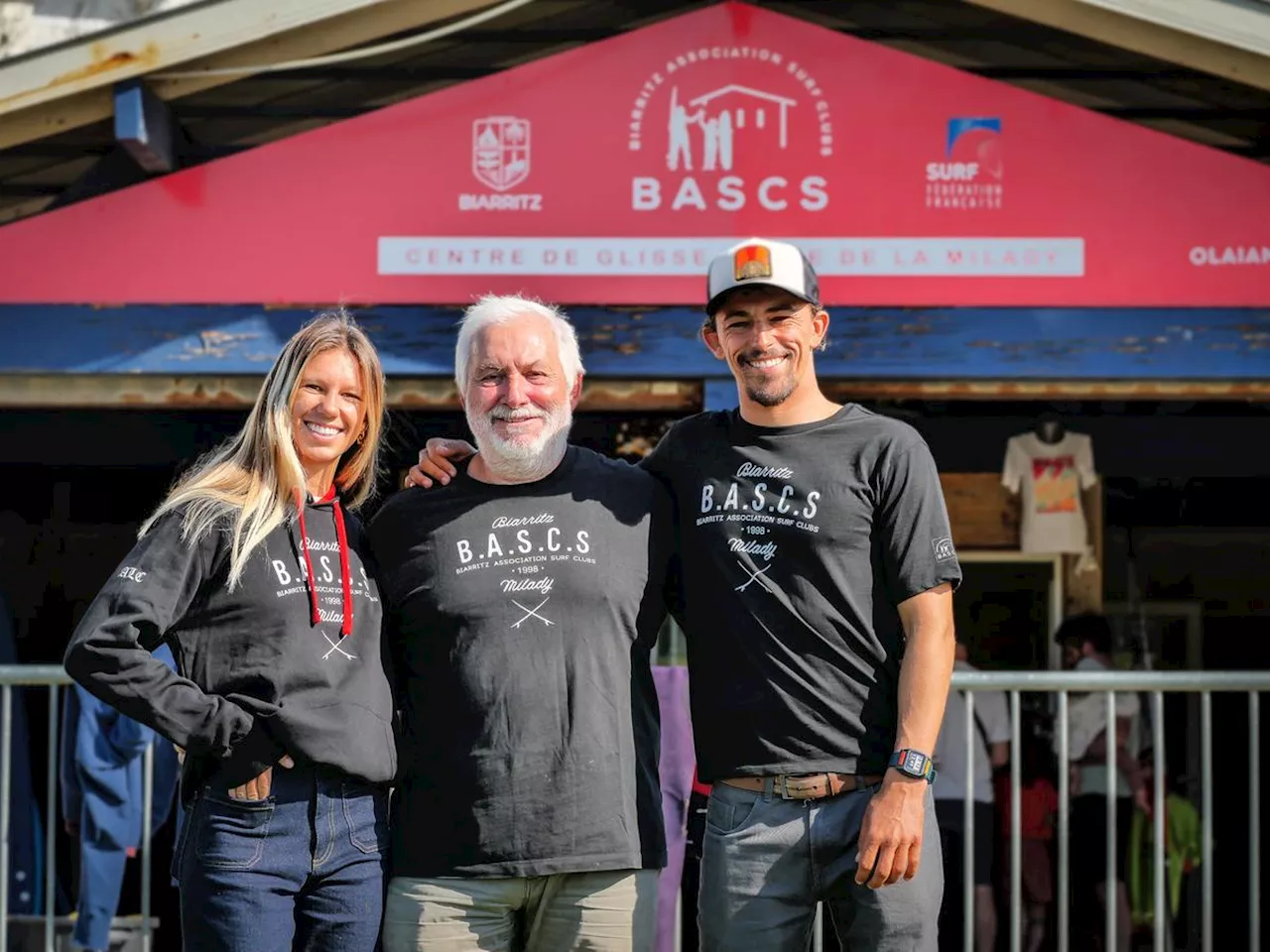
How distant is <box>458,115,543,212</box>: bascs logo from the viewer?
5.41 meters

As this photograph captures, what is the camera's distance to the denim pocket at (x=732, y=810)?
2.81 meters

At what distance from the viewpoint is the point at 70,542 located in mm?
7566

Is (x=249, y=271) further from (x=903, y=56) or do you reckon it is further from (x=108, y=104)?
(x=903, y=56)

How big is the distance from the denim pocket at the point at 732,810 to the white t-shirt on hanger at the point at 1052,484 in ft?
14.5

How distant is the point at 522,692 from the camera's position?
2787 mm

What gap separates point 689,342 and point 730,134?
0.82 metres

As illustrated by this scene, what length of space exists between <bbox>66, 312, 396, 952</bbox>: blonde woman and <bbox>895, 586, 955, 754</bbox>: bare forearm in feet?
3.36

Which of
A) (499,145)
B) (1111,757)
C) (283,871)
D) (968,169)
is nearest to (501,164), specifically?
(499,145)

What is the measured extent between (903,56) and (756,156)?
682mm

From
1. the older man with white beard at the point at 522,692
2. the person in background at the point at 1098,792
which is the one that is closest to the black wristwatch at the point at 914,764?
the older man with white beard at the point at 522,692

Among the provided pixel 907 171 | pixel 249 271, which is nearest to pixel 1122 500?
pixel 907 171

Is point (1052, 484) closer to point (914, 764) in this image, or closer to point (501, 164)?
point (501, 164)

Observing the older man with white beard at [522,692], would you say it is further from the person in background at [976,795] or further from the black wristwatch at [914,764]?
the person in background at [976,795]

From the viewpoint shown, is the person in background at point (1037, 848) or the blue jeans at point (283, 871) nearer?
the blue jeans at point (283, 871)
